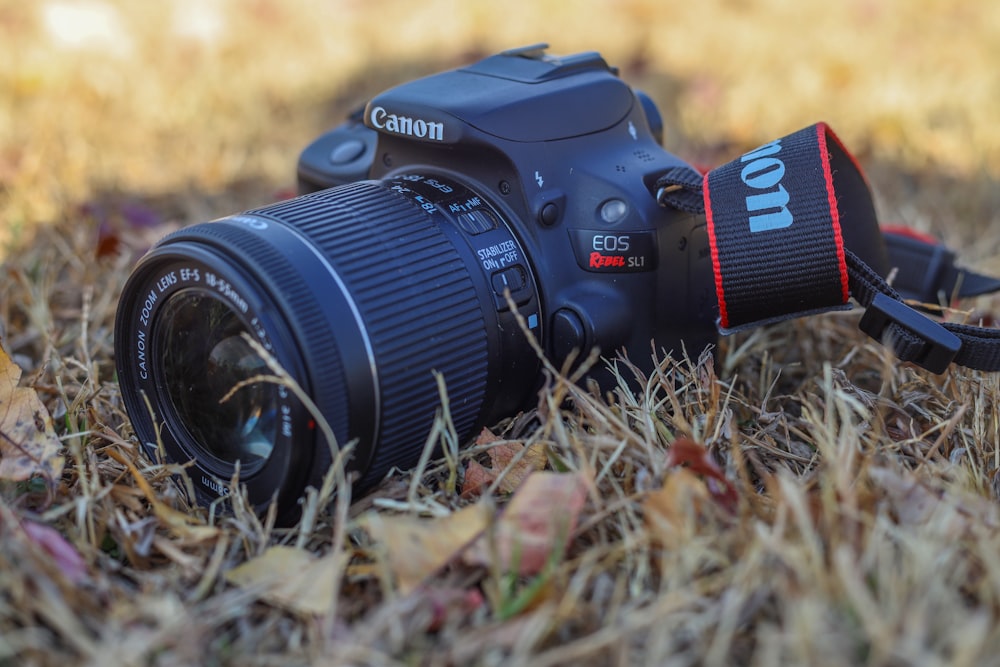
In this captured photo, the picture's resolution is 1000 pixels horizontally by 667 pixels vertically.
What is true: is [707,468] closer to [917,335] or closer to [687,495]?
[687,495]

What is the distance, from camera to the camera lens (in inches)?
44.2

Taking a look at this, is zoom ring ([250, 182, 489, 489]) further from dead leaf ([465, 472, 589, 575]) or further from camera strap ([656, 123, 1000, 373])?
camera strap ([656, 123, 1000, 373])

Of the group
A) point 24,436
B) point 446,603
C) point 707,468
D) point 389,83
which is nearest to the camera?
point 446,603

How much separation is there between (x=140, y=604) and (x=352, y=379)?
289 millimetres

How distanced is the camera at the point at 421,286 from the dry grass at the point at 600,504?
2.4 inches

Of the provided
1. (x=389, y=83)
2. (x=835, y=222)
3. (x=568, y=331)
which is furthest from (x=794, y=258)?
(x=389, y=83)

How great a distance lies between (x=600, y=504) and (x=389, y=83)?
2.29m

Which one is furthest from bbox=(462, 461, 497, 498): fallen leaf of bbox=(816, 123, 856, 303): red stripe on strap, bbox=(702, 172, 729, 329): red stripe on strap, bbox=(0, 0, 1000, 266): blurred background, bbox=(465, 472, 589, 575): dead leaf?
bbox=(0, 0, 1000, 266): blurred background

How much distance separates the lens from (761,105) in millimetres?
2732

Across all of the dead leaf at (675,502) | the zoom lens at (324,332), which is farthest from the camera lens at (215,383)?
the dead leaf at (675,502)

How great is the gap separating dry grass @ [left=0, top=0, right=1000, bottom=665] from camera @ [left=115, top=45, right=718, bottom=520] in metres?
0.06

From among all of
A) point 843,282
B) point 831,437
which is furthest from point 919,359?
point 831,437

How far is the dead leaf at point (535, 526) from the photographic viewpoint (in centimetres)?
94

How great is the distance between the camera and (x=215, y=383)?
117cm
